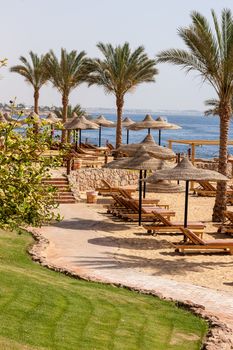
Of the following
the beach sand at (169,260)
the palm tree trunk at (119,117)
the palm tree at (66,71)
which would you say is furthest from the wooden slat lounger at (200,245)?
the palm tree at (66,71)

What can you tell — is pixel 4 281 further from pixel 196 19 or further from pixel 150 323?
pixel 196 19

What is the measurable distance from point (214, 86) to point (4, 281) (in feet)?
45.2

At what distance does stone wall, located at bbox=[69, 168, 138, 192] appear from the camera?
102 ft

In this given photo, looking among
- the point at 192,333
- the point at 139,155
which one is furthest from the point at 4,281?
the point at 139,155

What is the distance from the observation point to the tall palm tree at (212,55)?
2273cm

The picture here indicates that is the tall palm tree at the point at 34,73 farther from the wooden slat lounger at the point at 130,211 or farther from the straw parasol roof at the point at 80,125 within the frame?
the wooden slat lounger at the point at 130,211

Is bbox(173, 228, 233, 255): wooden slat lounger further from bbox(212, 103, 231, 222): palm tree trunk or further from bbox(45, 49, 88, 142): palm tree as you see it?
bbox(45, 49, 88, 142): palm tree

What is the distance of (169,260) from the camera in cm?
1723

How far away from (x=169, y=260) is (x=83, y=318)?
21.7 ft

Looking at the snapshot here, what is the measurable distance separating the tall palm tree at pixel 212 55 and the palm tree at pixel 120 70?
648 inches

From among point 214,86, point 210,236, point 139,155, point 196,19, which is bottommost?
point 210,236

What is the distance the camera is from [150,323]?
1118 cm

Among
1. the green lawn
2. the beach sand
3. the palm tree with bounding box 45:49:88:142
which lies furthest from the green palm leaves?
the palm tree with bounding box 45:49:88:142

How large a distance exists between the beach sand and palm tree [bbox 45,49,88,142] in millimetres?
23354
